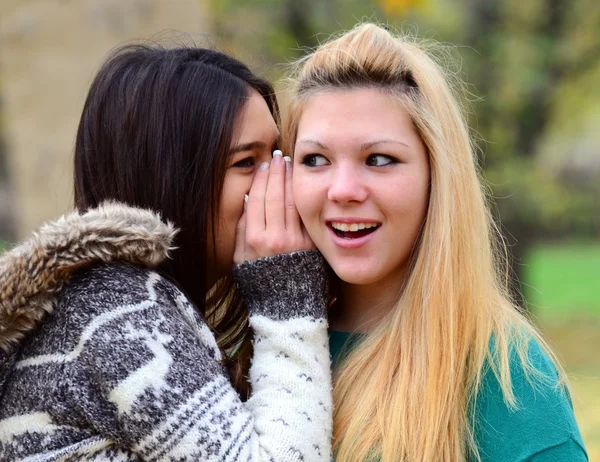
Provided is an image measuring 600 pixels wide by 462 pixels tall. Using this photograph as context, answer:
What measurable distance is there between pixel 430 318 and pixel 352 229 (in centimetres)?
34

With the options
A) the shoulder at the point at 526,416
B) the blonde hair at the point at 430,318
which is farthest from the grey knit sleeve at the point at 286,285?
the shoulder at the point at 526,416

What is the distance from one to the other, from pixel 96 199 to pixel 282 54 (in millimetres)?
4977

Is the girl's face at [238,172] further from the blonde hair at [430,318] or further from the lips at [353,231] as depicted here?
the lips at [353,231]

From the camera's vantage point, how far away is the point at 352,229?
8.15 feet

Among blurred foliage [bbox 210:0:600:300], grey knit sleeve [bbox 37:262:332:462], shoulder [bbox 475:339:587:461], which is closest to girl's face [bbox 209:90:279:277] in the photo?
grey knit sleeve [bbox 37:262:332:462]

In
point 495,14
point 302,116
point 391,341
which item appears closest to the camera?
point 391,341

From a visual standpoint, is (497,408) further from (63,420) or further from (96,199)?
(96,199)

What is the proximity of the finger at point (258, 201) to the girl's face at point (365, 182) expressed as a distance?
0.59ft

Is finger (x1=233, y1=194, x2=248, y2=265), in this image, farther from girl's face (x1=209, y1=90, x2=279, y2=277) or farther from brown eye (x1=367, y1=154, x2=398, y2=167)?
brown eye (x1=367, y1=154, x2=398, y2=167)

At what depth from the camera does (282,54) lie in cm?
751

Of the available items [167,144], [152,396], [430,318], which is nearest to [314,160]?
[167,144]

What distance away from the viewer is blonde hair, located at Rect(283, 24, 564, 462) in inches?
90.8

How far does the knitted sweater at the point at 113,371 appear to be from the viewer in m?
2.10

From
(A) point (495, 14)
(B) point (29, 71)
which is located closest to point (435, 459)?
(B) point (29, 71)
